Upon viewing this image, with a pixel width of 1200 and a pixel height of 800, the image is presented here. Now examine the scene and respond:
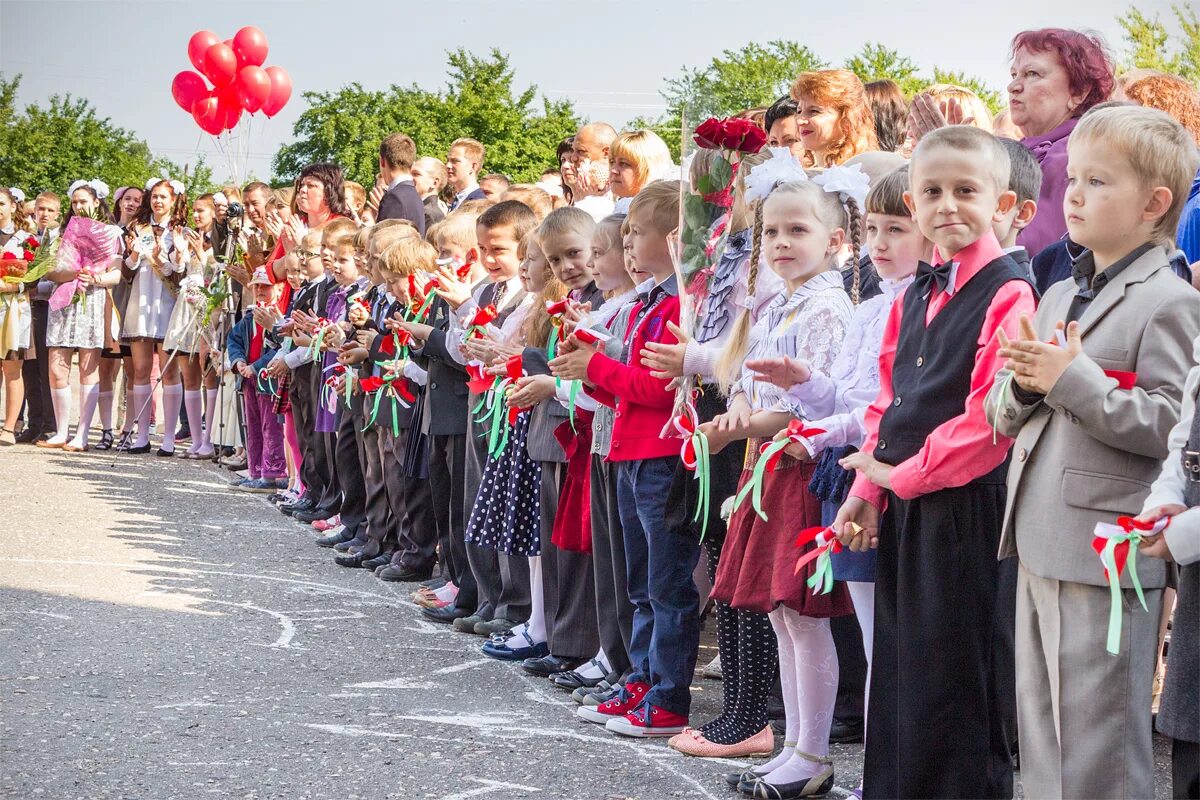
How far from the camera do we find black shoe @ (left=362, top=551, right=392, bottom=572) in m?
8.86

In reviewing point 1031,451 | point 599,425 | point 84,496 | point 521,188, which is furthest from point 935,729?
point 84,496

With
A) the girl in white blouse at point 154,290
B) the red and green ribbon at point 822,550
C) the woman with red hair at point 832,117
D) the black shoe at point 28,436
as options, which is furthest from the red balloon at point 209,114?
the red and green ribbon at point 822,550

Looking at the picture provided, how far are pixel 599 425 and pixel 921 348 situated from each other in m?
2.02

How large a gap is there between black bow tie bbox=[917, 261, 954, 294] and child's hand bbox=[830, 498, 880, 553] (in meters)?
0.60

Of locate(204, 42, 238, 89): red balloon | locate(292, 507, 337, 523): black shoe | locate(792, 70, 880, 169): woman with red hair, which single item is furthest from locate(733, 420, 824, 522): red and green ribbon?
locate(204, 42, 238, 89): red balloon

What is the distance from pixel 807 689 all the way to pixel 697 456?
804mm

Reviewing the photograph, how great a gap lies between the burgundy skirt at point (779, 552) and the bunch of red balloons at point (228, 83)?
13.6 meters

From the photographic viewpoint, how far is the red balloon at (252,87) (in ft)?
54.8

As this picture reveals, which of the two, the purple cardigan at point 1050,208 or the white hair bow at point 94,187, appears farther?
the white hair bow at point 94,187

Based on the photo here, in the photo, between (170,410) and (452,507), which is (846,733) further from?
(170,410)

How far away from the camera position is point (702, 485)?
15.4 ft

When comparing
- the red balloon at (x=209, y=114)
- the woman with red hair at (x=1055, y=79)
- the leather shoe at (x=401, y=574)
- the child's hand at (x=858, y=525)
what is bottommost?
the leather shoe at (x=401, y=574)

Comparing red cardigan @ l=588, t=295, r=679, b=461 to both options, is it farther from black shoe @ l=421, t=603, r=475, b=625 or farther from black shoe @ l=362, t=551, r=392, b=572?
black shoe @ l=362, t=551, r=392, b=572

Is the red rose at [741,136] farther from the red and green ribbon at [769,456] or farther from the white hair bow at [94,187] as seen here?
the white hair bow at [94,187]
